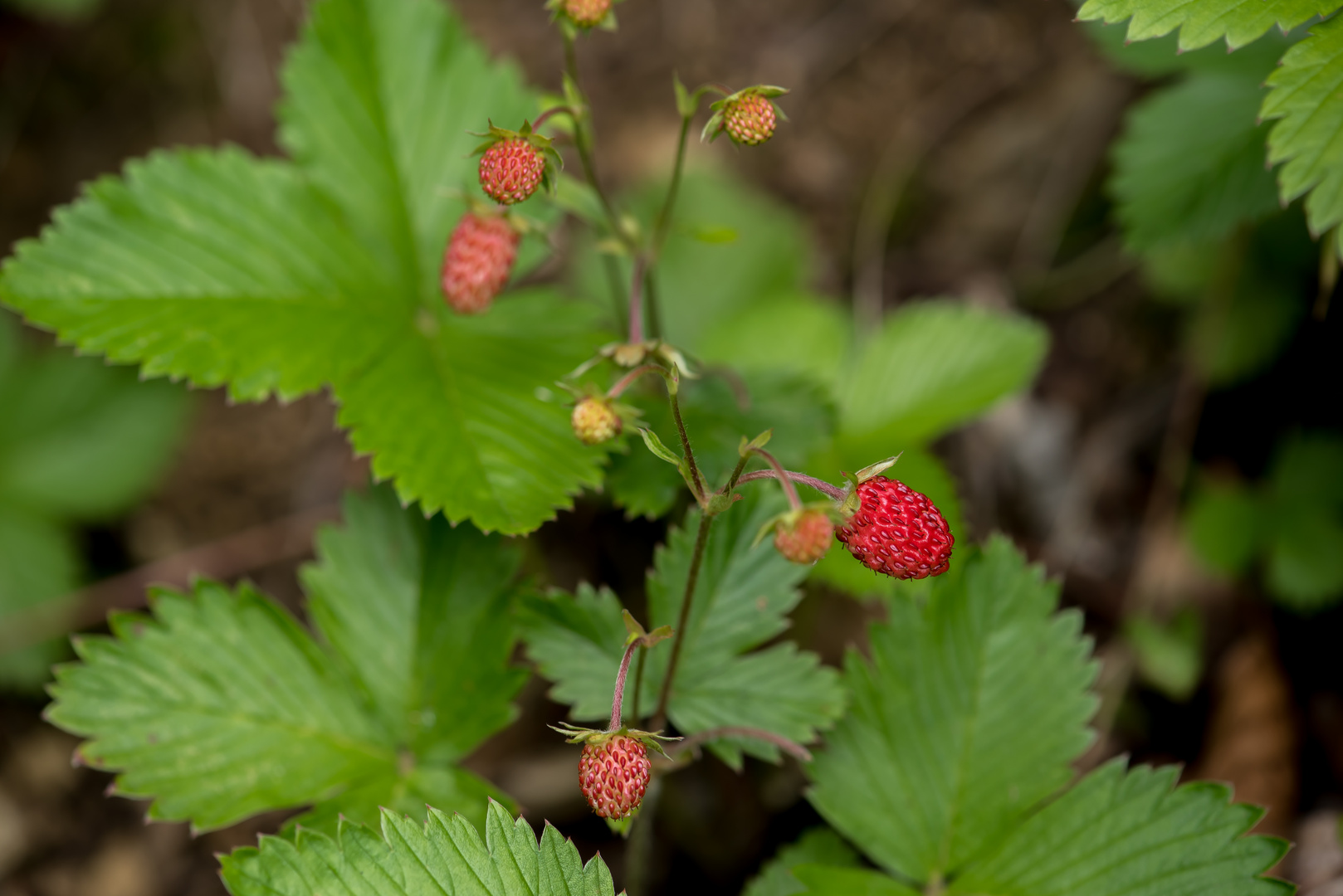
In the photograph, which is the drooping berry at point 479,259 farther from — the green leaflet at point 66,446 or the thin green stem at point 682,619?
the green leaflet at point 66,446

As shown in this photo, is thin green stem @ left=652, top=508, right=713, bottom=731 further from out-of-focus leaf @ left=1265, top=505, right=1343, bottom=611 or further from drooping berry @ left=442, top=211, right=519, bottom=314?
out-of-focus leaf @ left=1265, top=505, right=1343, bottom=611

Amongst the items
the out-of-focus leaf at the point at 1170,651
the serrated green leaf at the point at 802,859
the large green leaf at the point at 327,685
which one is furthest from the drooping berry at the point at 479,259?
the out-of-focus leaf at the point at 1170,651

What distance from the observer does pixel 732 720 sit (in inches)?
73.2

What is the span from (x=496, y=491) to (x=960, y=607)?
3.17 ft

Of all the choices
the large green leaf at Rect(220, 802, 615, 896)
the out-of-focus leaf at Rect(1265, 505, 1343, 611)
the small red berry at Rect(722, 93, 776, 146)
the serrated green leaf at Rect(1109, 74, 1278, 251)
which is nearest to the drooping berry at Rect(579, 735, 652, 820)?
the large green leaf at Rect(220, 802, 615, 896)

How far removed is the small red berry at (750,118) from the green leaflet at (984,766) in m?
0.94

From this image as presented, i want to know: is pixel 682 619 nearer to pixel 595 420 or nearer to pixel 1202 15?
pixel 595 420

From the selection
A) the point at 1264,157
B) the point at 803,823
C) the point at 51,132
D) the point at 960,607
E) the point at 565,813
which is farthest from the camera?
the point at 51,132

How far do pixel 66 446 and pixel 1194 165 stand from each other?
370 centimetres

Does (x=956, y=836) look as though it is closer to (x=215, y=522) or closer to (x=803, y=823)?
(x=803, y=823)

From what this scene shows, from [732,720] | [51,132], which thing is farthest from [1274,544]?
[51,132]

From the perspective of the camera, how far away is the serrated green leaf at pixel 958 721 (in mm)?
1937

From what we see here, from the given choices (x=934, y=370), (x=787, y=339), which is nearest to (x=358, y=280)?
(x=787, y=339)

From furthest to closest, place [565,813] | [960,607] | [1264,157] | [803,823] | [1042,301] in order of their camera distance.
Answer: [1042,301] < [565,813] < [803,823] < [1264,157] < [960,607]
